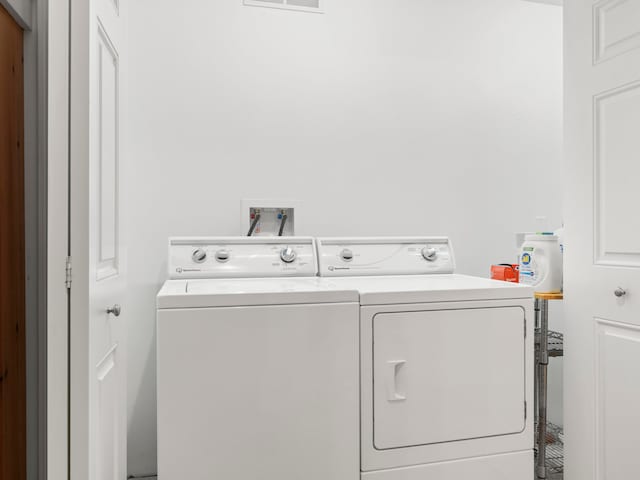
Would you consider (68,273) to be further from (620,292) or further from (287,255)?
(620,292)

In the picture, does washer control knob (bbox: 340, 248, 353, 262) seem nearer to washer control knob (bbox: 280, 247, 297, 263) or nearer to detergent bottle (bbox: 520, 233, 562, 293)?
washer control knob (bbox: 280, 247, 297, 263)

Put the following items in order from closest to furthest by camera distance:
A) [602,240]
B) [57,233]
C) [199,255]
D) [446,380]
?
1. [57,233]
2. [446,380]
3. [602,240]
4. [199,255]

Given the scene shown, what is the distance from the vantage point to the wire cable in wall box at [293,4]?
7.39 ft

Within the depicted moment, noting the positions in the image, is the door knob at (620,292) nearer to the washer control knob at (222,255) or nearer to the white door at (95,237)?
the washer control knob at (222,255)

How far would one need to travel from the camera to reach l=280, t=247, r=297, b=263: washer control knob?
1983mm

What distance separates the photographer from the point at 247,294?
56.7 inches

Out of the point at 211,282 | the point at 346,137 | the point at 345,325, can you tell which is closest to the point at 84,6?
the point at 211,282

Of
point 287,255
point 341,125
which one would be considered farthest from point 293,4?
point 287,255

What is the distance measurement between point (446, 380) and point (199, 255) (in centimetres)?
106

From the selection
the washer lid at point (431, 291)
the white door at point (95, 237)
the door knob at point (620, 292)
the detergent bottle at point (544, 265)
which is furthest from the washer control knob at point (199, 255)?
the door knob at point (620, 292)

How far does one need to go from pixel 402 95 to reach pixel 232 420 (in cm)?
181

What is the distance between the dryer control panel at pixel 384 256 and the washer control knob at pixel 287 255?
12cm

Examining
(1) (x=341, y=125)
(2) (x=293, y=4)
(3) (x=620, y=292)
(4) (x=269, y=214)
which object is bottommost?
(3) (x=620, y=292)

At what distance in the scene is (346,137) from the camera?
7.84 feet
